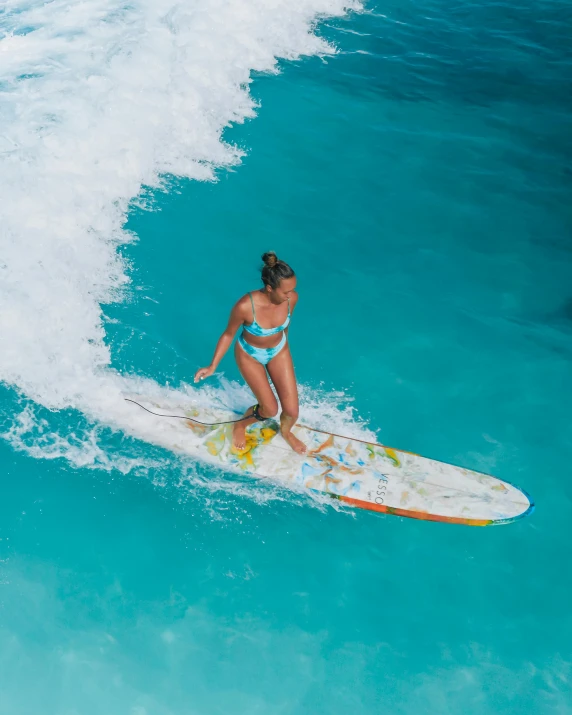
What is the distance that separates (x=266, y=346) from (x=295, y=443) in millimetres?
1329

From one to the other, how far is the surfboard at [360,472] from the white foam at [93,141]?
0.48 meters

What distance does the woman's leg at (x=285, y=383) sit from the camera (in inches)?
242

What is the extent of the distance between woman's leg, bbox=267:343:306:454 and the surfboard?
39cm

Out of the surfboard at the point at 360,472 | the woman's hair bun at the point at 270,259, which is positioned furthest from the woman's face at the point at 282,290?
the surfboard at the point at 360,472

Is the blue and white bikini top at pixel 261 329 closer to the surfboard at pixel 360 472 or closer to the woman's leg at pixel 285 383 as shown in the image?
the woman's leg at pixel 285 383

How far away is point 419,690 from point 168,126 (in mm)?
9889

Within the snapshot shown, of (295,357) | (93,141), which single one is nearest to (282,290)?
(295,357)

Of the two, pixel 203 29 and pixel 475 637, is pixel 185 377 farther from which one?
pixel 203 29

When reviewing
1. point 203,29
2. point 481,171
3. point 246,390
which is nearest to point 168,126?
point 203,29

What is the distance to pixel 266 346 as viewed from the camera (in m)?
5.95

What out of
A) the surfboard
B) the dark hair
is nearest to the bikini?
the dark hair

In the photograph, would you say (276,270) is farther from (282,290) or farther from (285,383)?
(285,383)

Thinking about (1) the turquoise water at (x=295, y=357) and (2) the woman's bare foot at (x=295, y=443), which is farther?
(2) the woman's bare foot at (x=295, y=443)

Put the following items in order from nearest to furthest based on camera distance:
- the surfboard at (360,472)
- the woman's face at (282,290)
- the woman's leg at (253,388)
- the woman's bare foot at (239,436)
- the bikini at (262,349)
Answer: the woman's face at (282,290) < the bikini at (262,349) < the woman's leg at (253,388) < the surfboard at (360,472) < the woman's bare foot at (239,436)
